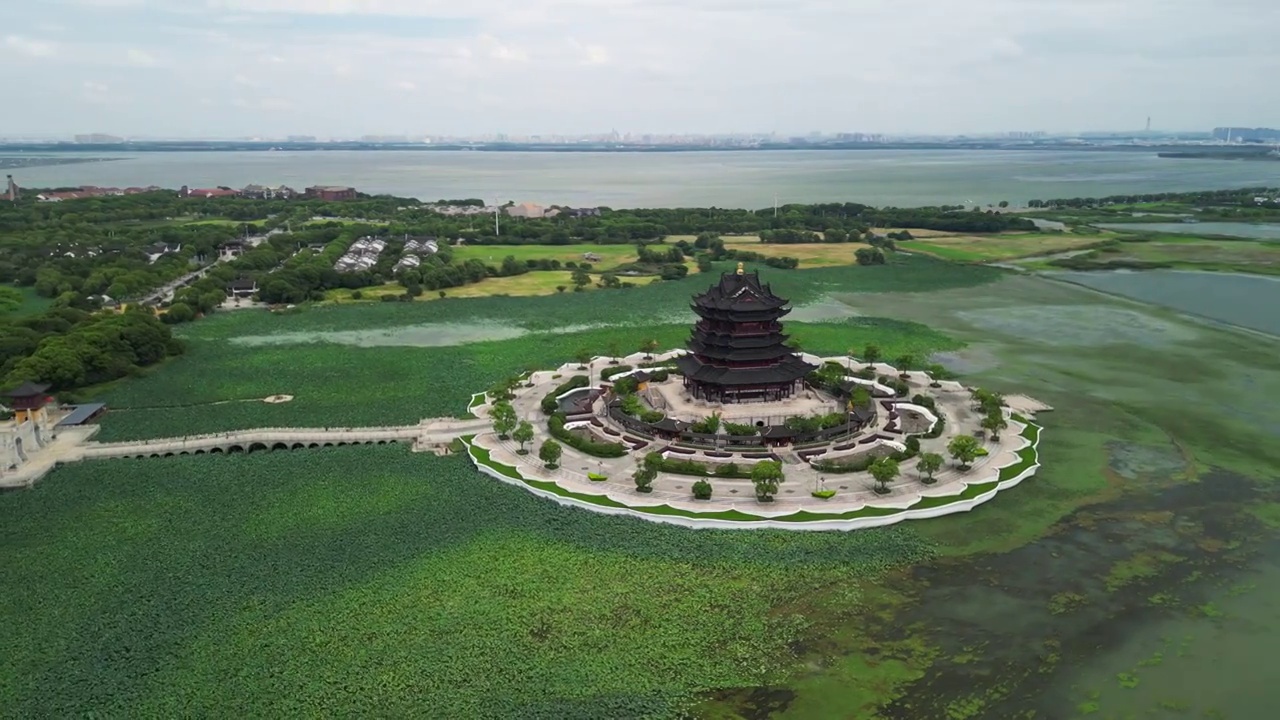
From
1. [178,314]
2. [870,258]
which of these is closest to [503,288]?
[178,314]

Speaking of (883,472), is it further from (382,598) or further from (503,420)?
(382,598)

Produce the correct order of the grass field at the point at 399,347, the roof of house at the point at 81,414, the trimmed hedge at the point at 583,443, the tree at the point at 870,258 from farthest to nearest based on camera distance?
A: the tree at the point at 870,258
the grass field at the point at 399,347
the roof of house at the point at 81,414
the trimmed hedge at the point at 583,443

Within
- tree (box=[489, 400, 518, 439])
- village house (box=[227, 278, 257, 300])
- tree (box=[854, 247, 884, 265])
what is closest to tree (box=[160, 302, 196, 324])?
village house (box=[227, 278, 257, 300])

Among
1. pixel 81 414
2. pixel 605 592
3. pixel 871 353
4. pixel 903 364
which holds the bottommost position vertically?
pixel 605 592

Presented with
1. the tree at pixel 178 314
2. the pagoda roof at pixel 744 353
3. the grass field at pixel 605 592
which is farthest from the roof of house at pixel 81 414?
the pagoda roof at pixel 744 353

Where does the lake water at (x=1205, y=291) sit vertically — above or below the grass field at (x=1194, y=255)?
below

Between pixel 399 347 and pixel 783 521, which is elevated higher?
pixel 399 347

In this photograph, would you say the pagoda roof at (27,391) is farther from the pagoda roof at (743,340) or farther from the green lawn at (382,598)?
the pagoda roof at (743,340)

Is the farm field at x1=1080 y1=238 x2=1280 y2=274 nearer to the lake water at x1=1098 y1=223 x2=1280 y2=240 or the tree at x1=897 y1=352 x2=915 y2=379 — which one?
the lake water at x1=1098 y1=223 x2=1280 y2=240

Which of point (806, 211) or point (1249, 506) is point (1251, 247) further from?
point (1249, 506)
